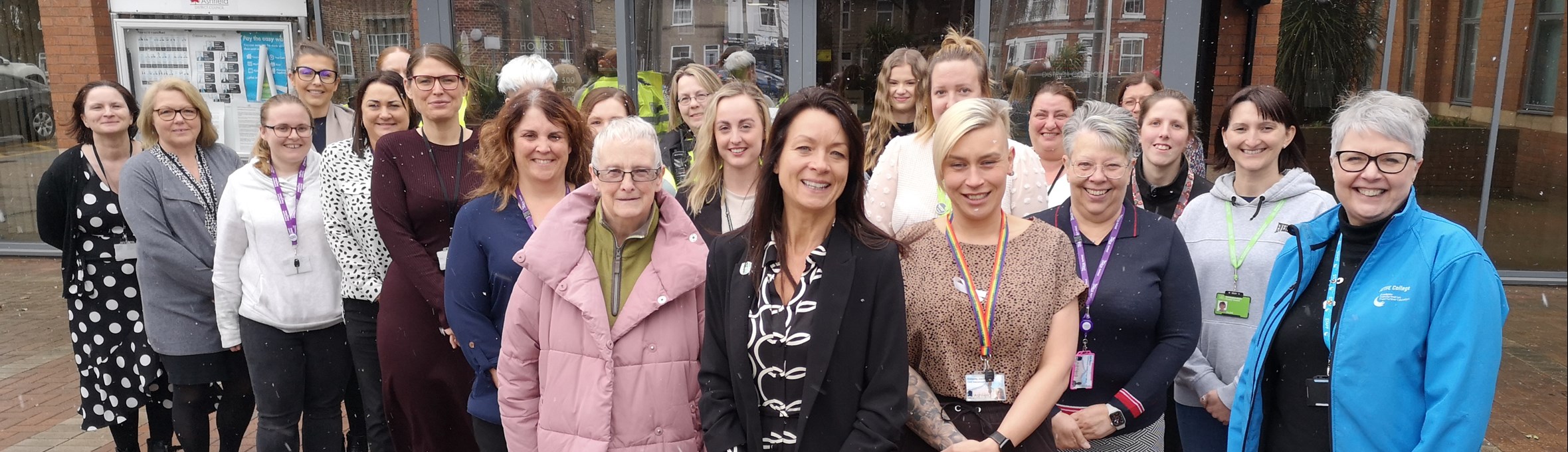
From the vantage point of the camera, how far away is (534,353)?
2.77 metres

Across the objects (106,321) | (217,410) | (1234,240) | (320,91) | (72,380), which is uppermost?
(320,91)

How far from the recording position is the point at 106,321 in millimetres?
4383

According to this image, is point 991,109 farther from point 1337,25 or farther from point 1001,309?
point 1337,25

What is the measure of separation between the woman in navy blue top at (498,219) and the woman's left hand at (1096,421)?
1.80 meters

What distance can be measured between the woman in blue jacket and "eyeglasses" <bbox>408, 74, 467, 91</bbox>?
2971mm

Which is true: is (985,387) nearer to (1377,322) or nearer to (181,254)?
(1377,322)

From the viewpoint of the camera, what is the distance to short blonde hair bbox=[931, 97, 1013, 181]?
233cm

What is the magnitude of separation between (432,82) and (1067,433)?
268 centimetres

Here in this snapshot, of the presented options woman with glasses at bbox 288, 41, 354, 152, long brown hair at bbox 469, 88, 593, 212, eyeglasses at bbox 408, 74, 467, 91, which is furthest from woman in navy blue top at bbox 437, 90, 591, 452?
woman with glasses at bbox 288, 41, 354, 152

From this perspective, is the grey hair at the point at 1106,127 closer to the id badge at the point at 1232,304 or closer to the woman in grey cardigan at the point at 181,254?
the id badge at the point at 1232,304

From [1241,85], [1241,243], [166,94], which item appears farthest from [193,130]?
[1241,85]

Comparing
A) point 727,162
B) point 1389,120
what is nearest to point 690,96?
point 727,162

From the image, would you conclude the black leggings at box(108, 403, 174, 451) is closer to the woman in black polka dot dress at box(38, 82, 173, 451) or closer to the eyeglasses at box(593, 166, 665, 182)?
the woman in black polka dot dress at box(38, 82, 173, 451)

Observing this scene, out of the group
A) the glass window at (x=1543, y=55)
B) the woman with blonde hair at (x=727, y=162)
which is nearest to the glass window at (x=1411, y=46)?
the glass window at (x=1543, y=55)
